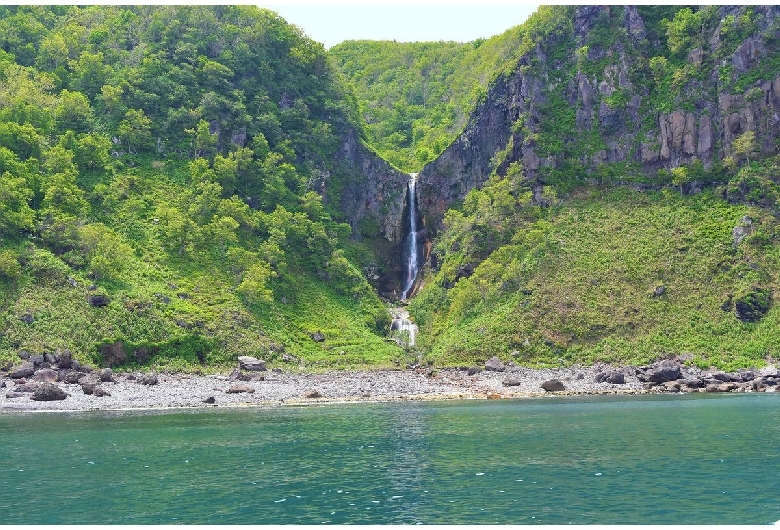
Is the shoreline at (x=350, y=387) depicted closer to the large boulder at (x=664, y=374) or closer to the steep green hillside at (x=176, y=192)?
the large boulder at (x=664, y=374)

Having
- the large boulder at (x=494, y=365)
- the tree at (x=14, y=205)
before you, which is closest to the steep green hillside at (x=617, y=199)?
the large boulder at (x=494, y=365)

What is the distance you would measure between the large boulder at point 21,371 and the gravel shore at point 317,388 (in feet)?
2.85

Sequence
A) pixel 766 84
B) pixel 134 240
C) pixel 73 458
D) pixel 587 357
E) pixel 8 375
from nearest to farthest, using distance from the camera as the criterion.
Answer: pixel 73 458 < pixel 8 375 < pixel 587 357 < pixel 134 240 < pixel 766 84

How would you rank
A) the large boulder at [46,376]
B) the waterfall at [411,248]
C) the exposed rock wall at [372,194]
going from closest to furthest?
the large boulder at [46,376]
the waterfall at [411,248]
the exposed rock wall at [372,194]

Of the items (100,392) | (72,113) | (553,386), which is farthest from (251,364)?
(72,113)

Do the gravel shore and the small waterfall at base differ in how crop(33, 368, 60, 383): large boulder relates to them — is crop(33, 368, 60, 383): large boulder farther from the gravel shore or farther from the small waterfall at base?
the small waterfall at base

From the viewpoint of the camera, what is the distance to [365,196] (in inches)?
4616

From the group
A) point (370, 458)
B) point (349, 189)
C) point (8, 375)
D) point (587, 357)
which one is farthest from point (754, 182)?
point (8, 375)

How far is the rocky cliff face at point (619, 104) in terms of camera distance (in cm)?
9819

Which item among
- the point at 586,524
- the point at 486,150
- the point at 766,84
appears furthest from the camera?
the point at 486,150

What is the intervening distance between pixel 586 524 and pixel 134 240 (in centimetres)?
7684

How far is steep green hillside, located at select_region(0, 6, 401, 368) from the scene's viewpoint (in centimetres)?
7850

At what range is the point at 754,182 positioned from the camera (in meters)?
91.7

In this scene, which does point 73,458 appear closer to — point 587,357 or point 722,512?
point 722,512
